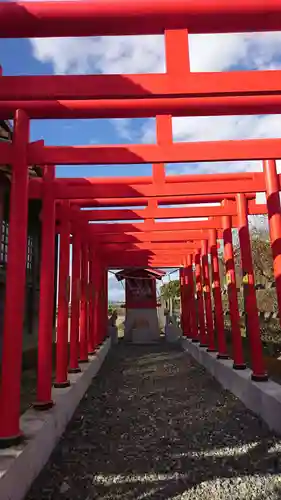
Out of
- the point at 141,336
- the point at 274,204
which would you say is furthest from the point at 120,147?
the point at 141,336

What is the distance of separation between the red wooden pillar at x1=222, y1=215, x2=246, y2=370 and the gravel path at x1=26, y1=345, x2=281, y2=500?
0.68 metres

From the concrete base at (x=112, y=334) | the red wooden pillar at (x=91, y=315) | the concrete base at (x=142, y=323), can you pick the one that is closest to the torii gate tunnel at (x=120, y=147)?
the red wooden pillar at (x=91, y=315)

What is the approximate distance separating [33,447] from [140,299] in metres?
14.7

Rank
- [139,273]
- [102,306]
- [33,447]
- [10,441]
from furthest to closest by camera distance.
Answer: [139,273] < [102,306] < [33,447] < [10,441]

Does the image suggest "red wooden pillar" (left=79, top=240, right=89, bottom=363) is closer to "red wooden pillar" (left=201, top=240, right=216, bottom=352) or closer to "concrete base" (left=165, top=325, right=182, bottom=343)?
"red wooden pillar" (left=201, top=240, right=216, bottom=352)

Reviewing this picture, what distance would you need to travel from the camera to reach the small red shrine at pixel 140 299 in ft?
56.7

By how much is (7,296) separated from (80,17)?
235 cm

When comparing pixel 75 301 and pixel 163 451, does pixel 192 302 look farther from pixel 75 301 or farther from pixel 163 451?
pixel 163 451

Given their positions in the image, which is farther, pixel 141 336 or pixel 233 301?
pixel 141 336

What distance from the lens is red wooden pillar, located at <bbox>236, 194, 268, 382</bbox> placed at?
531 cm

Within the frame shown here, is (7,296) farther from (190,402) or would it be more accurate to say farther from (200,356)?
(200,356)

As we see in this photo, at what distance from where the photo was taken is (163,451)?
3.88m

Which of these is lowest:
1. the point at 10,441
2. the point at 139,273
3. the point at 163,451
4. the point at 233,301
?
the point at 163,451

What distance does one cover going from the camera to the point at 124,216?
22.8 ft
